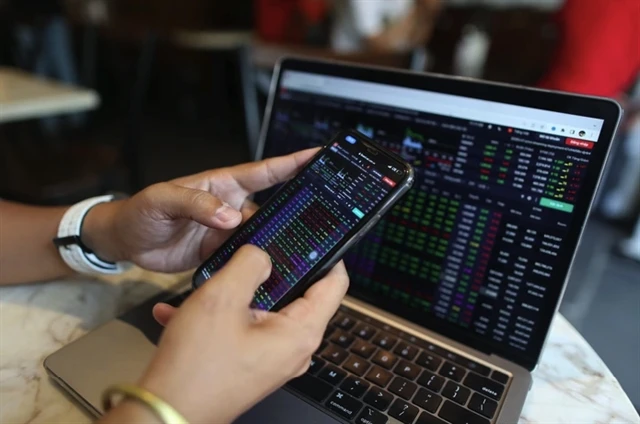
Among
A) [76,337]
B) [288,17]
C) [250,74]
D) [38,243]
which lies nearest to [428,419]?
[76,337]

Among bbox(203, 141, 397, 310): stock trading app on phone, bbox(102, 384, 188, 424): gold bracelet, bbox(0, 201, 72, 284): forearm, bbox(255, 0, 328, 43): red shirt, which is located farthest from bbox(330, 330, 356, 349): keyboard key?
bbox(255, 0, 328, 43): red shirt

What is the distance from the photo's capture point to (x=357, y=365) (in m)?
0.46

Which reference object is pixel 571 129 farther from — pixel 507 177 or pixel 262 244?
pixel 262 244

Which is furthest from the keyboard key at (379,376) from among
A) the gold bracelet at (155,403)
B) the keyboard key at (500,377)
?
the gold bracelet at (155,403)

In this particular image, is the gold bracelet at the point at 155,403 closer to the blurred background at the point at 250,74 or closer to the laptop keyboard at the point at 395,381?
the laptop keyboard at the point at 395,381

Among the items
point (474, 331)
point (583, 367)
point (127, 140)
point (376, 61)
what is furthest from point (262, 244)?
point (127, 140)

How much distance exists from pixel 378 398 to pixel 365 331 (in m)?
0.09

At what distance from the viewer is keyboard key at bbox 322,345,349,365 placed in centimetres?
47

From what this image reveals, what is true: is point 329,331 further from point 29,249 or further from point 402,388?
point 29,249

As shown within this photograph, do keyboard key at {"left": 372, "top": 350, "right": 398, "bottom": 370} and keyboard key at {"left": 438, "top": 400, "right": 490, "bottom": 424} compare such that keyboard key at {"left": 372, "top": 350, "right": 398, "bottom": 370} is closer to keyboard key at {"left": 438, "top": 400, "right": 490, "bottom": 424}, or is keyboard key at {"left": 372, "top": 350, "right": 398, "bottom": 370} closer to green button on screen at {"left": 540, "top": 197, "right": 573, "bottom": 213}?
keyboard key at {"left": 438, "top": 400, "right": 490, "bottom": 424}

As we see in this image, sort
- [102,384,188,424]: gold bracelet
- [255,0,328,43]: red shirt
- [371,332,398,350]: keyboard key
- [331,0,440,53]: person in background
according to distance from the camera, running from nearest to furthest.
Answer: [102,384,188,424]: gold bracelet
[371,332,398,350]: keyboard key
[331,0,440,53]: person in background
[255,0,328,43]: red shirt

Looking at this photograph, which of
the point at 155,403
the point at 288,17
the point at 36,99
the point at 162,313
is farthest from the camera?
the point at 288,17

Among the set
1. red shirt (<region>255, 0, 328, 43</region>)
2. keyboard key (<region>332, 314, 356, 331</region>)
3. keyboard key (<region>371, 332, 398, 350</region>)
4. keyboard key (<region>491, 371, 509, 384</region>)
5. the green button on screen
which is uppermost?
red shirt (<region>255, 0, 328, 43</region>)

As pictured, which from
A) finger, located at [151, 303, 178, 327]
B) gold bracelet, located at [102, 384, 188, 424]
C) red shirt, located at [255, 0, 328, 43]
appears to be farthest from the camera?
red shirt, located at [255, 0, 328, 43]
